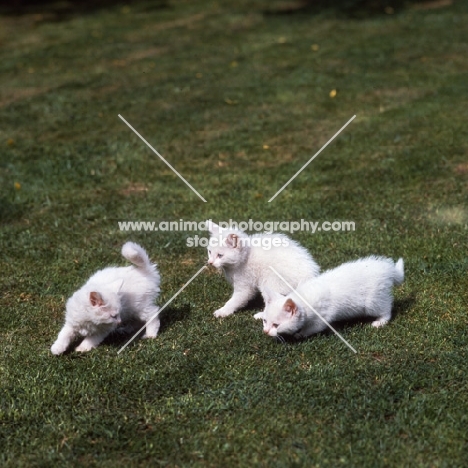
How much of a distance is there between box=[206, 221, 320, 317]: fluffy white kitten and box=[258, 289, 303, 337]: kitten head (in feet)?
1.64

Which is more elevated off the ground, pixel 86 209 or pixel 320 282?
pixel 320 282

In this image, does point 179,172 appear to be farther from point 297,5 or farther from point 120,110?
point 297,5

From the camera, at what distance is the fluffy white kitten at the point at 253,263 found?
518 cm

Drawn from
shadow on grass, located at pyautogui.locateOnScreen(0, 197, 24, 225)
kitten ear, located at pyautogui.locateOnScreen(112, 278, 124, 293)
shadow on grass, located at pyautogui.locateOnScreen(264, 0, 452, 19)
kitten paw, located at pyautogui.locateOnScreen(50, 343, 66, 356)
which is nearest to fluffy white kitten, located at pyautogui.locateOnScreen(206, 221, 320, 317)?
kitten ear, located at pyautogui.locateOnScreen(112, 278, 124, 293)

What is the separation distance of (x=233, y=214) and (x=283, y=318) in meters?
2.81

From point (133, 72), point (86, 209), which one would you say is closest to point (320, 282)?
point (86, 209)

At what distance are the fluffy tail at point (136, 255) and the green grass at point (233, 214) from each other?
0.48 metres

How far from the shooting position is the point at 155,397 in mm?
4289

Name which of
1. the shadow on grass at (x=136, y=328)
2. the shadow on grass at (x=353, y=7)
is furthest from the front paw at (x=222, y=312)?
the shadow on grass at (x=353, y=7)

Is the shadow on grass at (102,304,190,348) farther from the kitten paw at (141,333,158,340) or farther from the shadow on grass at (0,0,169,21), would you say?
the shadow on grass at (0,0,169,21)

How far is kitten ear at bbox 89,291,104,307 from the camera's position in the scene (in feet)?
14.9

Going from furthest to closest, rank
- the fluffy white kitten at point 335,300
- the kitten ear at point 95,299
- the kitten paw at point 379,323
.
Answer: the kitten paw at point 379,323 < the fluffy white kitten at point 335,300 < the kitten ear at point 95,299

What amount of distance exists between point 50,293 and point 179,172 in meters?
3.13

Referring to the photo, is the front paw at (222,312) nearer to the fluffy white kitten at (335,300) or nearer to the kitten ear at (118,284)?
the fluffy white kitten at (335,300)
